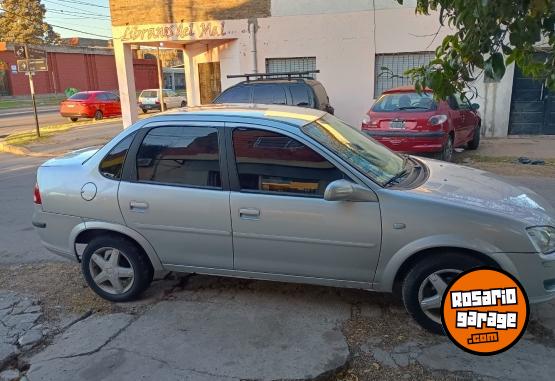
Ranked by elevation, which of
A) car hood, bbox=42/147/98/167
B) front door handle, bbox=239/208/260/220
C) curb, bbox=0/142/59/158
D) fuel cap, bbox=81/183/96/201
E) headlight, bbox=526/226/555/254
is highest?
car hood, bbox=42/147/98/167

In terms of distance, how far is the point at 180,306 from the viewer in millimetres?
3729

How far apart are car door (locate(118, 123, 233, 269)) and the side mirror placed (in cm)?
82

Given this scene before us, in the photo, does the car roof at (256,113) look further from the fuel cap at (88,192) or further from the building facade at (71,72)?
the building facade at (71,72)

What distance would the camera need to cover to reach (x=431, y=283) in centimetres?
309

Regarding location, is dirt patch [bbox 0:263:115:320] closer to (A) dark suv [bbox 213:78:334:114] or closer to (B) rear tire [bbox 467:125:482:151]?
(A) dark suv [bbox 213:78:334:114]

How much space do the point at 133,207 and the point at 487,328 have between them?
2677 millimetres

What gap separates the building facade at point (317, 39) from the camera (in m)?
12.2

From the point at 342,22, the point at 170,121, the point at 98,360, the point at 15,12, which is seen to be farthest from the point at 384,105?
the point at 15,12

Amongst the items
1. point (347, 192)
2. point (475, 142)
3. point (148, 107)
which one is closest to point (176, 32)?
point (475, 142)

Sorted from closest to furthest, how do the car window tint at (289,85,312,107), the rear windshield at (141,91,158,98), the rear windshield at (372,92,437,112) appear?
the rear windshield at (372,92,437,112) < the car window tint at (289,85,312,107) < the rear windshield at (141,91,158,98)

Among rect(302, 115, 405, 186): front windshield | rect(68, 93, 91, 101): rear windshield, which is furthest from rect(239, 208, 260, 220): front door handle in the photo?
rect(68, 93, 91, 101): rear windshield

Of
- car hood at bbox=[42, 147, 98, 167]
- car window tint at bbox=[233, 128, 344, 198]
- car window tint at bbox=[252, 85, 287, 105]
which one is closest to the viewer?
car window tint at bbox=[233, 128, 344, 198]

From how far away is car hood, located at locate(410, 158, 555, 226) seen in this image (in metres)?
3.04

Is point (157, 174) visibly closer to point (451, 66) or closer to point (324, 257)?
point (324, 257)
